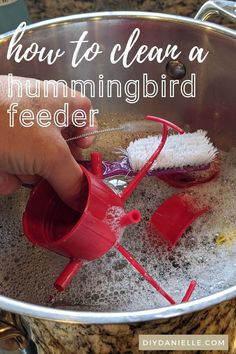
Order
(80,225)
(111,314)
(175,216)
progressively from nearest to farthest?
(111,314) < (80,225) < (175,216)

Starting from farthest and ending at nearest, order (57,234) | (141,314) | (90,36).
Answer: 1. (90,36)
2. (57,234)
3. (141,314)

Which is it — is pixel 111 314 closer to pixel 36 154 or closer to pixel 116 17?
pixel 36 154

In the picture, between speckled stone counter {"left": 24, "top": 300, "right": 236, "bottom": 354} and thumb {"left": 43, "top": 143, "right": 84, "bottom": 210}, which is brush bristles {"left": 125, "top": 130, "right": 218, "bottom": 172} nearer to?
thumb {"left": 43, "top": 143, "right": 84, "bottom": 210}

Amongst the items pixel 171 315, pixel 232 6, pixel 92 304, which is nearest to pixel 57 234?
pixel 92 304

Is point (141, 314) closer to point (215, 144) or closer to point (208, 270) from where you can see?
point (208, 270)

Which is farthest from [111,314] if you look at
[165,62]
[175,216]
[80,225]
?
[165,62]
